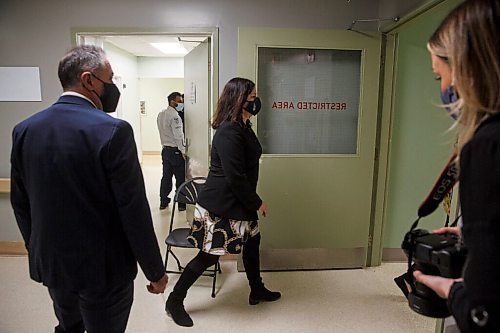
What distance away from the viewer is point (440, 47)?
33.7 inches

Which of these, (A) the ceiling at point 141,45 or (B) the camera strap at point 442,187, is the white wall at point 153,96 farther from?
(B) the camera strap at point 442,187

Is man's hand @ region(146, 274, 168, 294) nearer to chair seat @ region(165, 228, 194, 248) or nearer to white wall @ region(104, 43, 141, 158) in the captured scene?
chair seat @ region(165, 228, 194, 248)

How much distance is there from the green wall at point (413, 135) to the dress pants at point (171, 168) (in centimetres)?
257

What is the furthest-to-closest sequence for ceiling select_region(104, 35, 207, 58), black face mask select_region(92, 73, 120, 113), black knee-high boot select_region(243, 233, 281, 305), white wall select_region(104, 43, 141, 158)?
white wall select_region(104, 43, 141, 158)
ceiling select_region(104, 35, 207, 58)
black knee-high boot select_region(243, 233, 281, 305)
black face mask select_region(92, 73, 120, 113)

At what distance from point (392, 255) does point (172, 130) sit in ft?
9.45

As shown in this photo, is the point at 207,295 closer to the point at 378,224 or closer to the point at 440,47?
the point at 378,224

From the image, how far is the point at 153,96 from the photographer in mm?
8781

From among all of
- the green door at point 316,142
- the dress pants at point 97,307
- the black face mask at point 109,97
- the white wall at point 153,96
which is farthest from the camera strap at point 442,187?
the white wall at point 153,96

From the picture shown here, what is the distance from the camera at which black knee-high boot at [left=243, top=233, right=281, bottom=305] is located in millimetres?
2457

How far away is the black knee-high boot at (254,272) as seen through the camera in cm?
246

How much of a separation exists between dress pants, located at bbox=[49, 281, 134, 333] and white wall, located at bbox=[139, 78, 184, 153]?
25.1ft

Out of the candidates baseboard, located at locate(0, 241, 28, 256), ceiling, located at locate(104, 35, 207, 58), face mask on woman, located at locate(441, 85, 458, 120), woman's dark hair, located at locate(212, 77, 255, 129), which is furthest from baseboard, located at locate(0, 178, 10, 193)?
face mask on woman, located at locate(441, 85, 458, 120)

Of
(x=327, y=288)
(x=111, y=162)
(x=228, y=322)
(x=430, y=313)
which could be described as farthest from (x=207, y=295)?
(x=430, y=313)

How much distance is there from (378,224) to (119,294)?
2.32 meters
